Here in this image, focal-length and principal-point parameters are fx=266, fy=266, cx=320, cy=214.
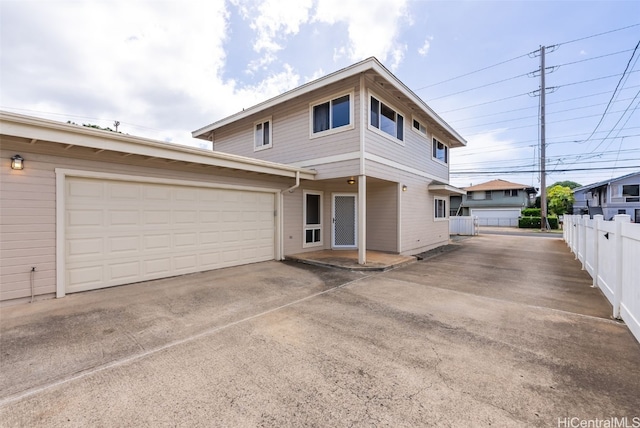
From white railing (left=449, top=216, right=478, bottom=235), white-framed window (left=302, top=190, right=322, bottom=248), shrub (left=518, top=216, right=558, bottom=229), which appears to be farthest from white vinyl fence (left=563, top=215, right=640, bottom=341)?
shrub (left=518, top=216, right=558, bottom=229)

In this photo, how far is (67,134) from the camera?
4355 millimetres


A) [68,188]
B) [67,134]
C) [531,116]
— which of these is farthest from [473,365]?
[531,116]

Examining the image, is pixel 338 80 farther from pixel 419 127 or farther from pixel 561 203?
pixel 561 203

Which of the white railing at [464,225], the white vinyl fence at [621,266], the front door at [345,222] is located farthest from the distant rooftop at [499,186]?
the white vinyl fence at [621,266]

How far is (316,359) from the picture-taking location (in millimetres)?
2773

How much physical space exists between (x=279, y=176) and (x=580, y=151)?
3167 centimetres

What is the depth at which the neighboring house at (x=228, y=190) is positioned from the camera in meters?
4.55

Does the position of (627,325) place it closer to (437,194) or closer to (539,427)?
(539,427)

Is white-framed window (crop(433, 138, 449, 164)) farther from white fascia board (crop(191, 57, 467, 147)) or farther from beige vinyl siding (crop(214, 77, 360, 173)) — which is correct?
beige vinyl siding (crop(214, 77, 360, 173))

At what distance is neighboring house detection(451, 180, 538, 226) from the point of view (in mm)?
29719

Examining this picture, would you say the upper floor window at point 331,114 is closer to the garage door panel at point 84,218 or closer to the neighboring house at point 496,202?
the garage door panel at point 84,218

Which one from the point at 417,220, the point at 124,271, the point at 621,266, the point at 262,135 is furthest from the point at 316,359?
the point at 262,135

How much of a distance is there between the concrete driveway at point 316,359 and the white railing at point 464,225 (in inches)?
536

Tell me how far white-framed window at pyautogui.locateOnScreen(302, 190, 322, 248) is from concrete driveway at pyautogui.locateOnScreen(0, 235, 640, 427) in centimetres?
412
